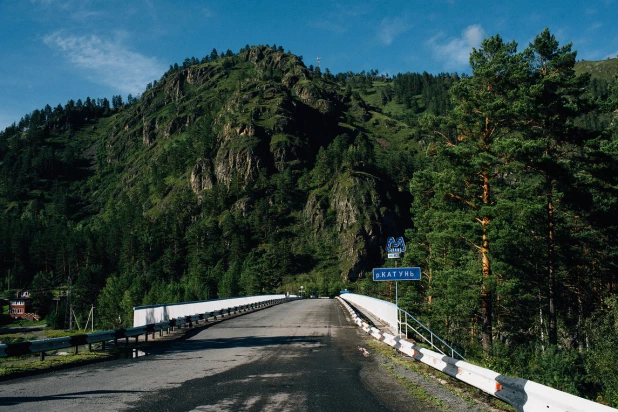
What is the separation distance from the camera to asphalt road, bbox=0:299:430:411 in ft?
22.6

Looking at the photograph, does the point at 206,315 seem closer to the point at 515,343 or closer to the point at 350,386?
the point at 350,386

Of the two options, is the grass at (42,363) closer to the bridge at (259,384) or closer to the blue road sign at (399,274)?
the bridge at (259,384)

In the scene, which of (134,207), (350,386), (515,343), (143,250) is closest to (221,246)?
(143,250)

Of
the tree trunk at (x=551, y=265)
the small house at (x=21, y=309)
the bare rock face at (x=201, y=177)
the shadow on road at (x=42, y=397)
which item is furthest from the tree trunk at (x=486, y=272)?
the bare rock face at (x=201, y=177)

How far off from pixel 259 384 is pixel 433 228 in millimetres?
34540

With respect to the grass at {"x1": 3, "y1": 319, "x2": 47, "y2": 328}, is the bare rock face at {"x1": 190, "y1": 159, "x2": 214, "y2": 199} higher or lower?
higher

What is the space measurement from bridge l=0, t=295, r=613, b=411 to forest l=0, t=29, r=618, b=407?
4664mm

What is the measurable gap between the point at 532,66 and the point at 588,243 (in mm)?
11299

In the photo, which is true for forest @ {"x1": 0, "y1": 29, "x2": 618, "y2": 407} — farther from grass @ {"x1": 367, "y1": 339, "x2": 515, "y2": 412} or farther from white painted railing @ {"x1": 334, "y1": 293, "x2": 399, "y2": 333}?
white painted railing @ {"x1": 334, "y1": 293, "x2": 399, "y2": 333}

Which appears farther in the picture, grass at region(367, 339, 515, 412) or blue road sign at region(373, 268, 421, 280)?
blue road sign at region(373, 268, 421, 280)

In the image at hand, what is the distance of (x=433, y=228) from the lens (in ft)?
134

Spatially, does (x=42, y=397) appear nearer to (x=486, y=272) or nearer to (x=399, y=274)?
(x=399, y=274)

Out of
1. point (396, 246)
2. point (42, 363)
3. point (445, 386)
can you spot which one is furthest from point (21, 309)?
point (445, 386)

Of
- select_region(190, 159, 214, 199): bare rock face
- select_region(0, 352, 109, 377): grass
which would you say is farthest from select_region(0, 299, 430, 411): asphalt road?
select_region(190, 159, 214, 199): bare rock face
